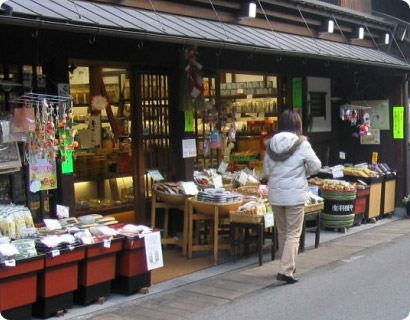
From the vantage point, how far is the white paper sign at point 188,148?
29.1 feet

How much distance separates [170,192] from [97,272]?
7.99 feet

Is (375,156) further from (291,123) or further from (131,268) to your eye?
(131,268)

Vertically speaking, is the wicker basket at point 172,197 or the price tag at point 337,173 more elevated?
the price tag at point 337,173

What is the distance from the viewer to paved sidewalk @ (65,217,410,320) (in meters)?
6.04

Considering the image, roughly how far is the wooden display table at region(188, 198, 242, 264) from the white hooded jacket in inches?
45.2

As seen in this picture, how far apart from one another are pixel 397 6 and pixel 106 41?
369 inches

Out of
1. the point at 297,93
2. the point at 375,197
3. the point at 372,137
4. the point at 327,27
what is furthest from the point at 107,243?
the point at 372,137

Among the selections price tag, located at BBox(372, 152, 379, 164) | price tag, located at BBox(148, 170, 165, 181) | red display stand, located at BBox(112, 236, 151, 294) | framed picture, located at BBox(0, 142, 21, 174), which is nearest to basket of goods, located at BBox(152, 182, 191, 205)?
price tag, located at BBox(148, 170, 165, 181)

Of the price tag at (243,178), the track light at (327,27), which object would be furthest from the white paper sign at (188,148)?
the track light at (327,27)

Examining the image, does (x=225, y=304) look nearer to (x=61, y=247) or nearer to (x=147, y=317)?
(x=147, y=317)

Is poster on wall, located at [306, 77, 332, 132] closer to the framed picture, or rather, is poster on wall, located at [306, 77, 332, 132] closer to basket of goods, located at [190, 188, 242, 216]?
basket of goods, located at [190, 188, 242, 216]

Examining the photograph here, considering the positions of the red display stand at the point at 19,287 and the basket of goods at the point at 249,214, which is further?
the basket of goods at the point at 249,214

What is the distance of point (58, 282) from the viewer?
5844 mm

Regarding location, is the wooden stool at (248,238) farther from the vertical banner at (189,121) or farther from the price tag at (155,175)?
the vertical banner at (189,121)
